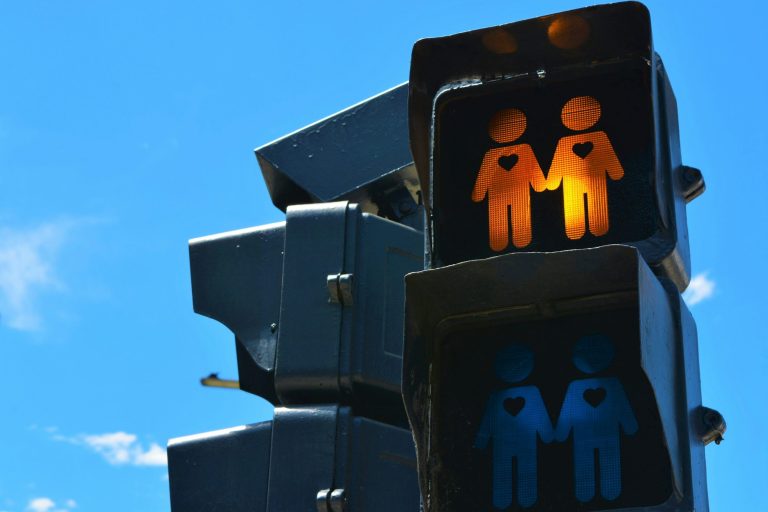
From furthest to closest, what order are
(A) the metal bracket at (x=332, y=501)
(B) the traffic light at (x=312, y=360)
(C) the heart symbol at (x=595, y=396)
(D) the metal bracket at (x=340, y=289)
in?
1. (D) the metal bracket at (x=340, y=289)
2. (B) the traffic light at (x=312, y=360)
3. (A) the metal bracket at (x=332, y=501)
4. (C) the heart symbol at (x=595, y=396)

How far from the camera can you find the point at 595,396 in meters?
3.46

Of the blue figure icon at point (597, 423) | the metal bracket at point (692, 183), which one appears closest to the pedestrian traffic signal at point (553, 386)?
the blue figure icon at point (597, 423)

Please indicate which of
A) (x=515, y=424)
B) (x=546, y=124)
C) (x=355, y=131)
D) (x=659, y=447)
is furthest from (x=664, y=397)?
(x=355, y=131)

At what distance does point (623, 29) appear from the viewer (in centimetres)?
367

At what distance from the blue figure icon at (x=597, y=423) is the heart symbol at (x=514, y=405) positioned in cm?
10

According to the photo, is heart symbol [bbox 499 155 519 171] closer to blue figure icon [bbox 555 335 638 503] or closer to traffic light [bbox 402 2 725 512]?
traffic light [bbox 402 2 725 512]

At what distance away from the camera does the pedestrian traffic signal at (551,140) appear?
143 inches

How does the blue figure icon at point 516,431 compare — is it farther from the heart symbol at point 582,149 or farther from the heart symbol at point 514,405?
the heart symbol at point 582,149

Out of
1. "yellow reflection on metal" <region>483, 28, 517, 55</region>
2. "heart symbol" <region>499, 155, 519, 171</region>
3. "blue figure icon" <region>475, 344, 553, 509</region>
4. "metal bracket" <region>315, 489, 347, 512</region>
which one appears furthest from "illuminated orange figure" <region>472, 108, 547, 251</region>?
"metal bracket" <region>315, 489, 347, 512</region>

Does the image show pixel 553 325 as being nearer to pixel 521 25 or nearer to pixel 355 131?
pixel 521 25

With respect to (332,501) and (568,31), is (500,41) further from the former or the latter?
(332,501)

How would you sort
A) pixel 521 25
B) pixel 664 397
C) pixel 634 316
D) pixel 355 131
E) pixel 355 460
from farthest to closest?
pixel 355 131, pixel 355 460, pixel 521 25, pixel 634 316, pixel 664 397

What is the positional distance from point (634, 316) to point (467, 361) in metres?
0.38

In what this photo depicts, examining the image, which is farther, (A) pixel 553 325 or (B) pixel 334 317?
(B) pixel 334 317
